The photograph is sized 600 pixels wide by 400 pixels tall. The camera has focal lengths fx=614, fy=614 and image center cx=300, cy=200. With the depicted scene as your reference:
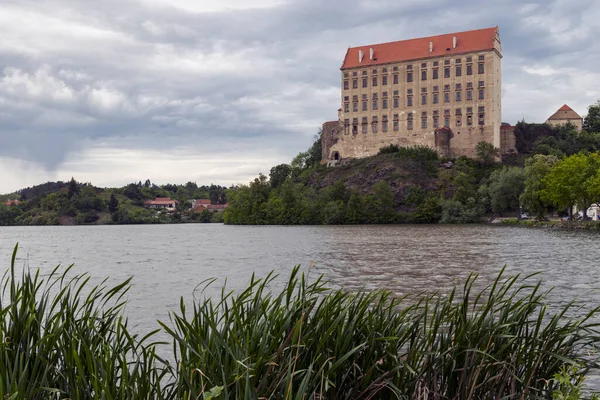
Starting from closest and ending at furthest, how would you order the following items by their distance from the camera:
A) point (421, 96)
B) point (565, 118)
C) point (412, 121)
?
1. point (421, 96)
2. point (412, 121)
3. point (565, 118)

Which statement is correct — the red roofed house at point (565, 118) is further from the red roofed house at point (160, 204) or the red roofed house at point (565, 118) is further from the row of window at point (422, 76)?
the red roofed house at point (160, 204)

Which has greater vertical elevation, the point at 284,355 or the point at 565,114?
the point at 565,114

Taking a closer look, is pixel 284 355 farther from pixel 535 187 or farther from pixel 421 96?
pixel 421 96

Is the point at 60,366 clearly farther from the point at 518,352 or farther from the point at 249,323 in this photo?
the point at 518,352

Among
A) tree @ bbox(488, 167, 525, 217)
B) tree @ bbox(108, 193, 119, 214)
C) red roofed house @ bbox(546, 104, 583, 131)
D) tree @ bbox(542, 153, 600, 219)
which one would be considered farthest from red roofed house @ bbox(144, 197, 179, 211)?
tree @ bbox(542, 153, 600, 219)

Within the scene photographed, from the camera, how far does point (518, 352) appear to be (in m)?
5.69

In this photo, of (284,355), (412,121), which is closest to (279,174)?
(412,121)

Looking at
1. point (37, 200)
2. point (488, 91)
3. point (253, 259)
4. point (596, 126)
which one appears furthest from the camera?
point (37, 200)

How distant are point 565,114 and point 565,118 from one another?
116 inches

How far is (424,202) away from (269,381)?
94.1 meters

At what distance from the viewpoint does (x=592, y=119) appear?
12250 cm

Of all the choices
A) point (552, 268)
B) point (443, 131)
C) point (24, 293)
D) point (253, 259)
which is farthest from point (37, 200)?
point (24, 293)

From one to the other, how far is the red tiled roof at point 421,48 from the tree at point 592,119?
28744mm

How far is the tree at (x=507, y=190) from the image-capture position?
8388 cm
